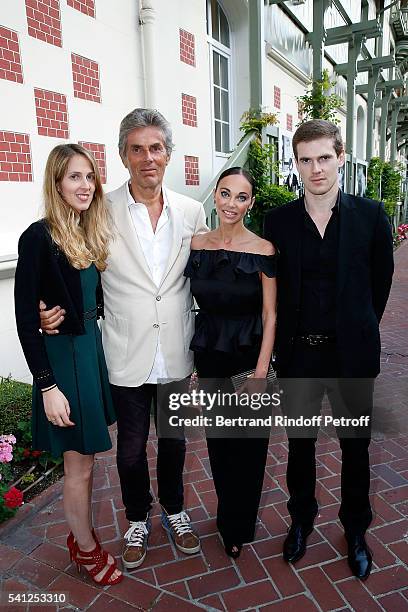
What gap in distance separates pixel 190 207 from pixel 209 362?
780 mm

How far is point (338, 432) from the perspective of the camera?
2322 mm

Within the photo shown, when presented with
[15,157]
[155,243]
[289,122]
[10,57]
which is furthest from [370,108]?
[155,243]

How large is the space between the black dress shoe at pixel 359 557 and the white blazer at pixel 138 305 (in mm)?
1198

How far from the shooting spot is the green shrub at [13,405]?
3.17m

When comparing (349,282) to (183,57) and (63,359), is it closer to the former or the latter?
(63,359)

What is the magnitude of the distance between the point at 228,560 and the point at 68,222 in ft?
6.00

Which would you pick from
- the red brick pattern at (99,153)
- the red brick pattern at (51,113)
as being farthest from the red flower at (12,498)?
the red brick pattern at (99,153)

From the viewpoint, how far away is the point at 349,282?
81.2 inches

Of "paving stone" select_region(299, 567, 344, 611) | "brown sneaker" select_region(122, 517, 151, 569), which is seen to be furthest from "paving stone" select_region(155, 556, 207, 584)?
"paving stone" select_region(299, 567, 344, 611)

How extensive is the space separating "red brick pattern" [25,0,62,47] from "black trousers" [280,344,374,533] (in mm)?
3629

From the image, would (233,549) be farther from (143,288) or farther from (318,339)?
(143,288)

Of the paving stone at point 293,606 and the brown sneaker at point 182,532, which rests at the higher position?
the brown sneaker at point 182,532

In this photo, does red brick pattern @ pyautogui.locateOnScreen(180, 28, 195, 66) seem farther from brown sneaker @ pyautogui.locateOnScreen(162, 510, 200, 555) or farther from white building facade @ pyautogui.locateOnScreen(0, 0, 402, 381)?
brown sneaker @ pyautogui.locateOnScreen(162, 510, 200, 555)

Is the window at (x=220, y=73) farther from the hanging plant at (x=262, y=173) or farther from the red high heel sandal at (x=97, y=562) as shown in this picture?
the red high heel sandal at (x=97, y=562)
